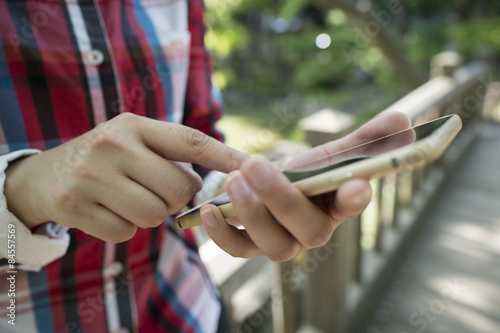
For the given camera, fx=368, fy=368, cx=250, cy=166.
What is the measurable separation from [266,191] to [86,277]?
0.45 meters

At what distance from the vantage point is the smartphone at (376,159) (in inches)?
13.2

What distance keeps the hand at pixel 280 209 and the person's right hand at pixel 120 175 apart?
0.17ft

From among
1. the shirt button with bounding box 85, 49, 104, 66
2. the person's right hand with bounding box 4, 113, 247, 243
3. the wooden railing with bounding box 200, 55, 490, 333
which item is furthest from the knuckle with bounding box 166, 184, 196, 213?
the wooden railing with bounding box 200, 55, 490, 333

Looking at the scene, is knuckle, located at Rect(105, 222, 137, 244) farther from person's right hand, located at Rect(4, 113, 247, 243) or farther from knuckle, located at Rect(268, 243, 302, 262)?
knuckle, located at Rect(268, 243, 302, 262)

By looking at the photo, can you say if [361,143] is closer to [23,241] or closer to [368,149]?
[368,149]

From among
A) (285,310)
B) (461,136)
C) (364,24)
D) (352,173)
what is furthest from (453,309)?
(364,24)

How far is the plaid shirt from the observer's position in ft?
1.86

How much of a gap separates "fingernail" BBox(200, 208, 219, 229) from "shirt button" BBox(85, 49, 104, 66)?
0.36 m

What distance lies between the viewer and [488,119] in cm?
431

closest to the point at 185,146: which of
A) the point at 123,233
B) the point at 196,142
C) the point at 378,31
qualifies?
the point at 196,142

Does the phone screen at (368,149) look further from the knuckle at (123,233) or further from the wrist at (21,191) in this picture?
the wrist at (21,191)

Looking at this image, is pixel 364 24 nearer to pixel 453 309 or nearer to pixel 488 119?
pixel 488 119

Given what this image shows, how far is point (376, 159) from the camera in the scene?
35 centimetres

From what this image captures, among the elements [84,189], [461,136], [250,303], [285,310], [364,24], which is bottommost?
[250,303]
